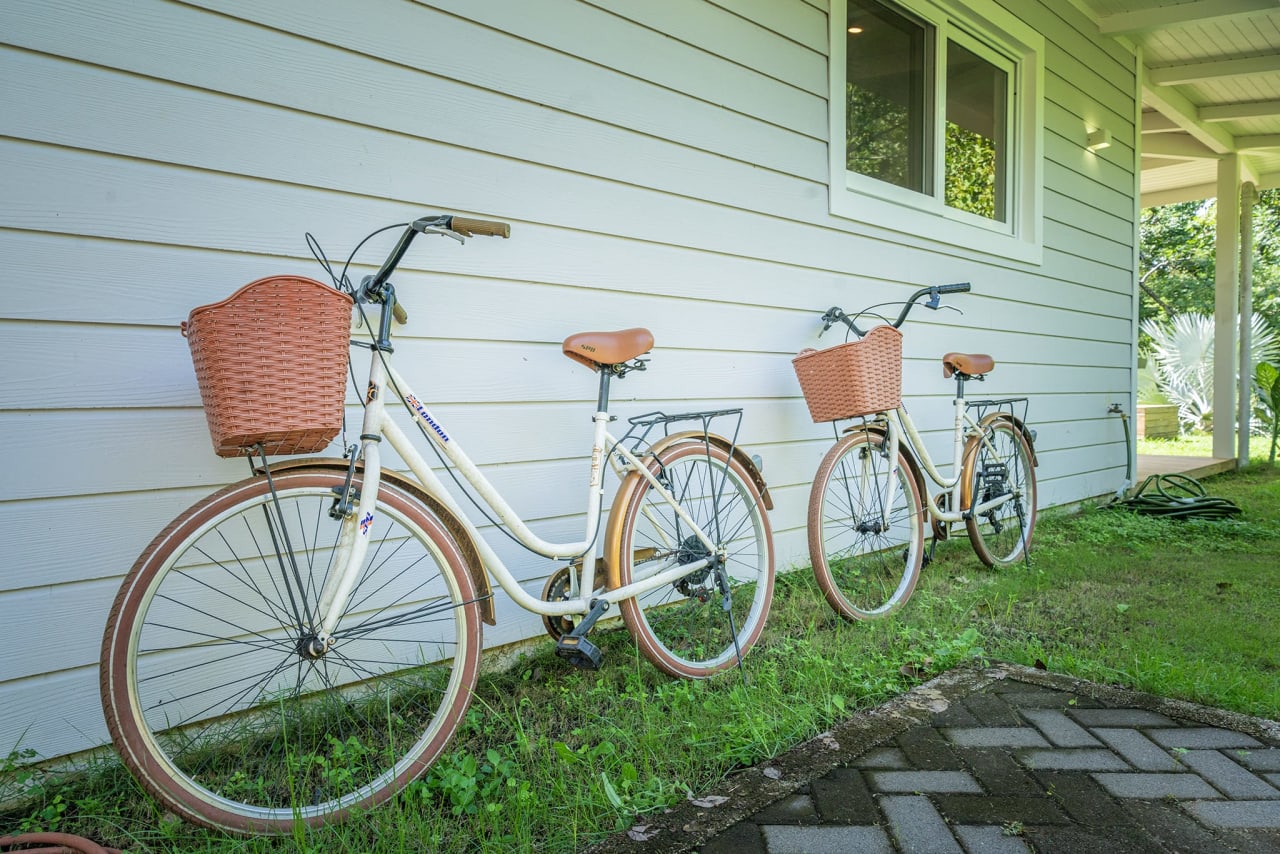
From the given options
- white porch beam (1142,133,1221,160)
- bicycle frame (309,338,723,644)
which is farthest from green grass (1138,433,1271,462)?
bicycle frame (309,338,723,644)

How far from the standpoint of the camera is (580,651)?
1.83 m

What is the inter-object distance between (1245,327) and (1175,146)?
6.40 ft

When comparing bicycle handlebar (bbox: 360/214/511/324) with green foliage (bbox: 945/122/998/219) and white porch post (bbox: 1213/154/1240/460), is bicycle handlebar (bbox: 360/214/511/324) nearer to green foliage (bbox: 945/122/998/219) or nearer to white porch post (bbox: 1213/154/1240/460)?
green foliage (bbox: 945/122/998/219)

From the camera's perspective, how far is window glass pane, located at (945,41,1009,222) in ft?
13.1

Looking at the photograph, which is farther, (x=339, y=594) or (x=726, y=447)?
(x=726, y=447)

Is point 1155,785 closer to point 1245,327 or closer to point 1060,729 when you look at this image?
point 1060,729

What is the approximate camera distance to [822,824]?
1.39 m

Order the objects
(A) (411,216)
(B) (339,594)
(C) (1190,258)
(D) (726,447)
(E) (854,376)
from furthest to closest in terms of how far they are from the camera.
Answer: (C) (1190,258) < (E) (854,376) < (D) (726,447) < (A) (411,216) < (B) (339,594)

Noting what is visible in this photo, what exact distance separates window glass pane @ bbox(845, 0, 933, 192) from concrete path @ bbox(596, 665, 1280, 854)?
242 cm

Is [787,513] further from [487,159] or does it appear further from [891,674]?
[487,159]

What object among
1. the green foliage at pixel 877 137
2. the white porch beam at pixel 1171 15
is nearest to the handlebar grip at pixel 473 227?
the green foliage at pixel 877 137

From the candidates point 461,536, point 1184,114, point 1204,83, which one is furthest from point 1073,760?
point 1184,114

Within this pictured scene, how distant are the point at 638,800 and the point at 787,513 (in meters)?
1.76

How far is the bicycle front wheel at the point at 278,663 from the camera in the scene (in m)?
1.35
